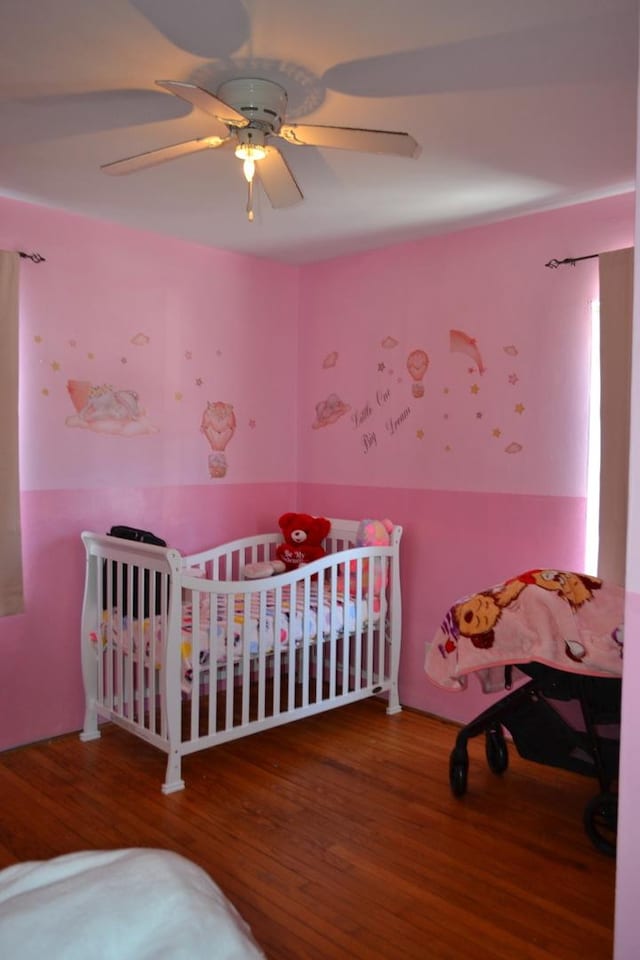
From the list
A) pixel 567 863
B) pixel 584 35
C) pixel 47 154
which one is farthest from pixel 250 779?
pixel 584 35

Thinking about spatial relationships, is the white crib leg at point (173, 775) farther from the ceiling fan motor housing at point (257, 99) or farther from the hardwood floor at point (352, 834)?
the ceiling fan motor housing at point (257, 99)

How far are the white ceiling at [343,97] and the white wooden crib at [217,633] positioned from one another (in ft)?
4.60

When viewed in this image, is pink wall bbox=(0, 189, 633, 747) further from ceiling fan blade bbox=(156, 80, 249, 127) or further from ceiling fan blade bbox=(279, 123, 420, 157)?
ceiling fan blade bbox=(156, 80, 249, 127)

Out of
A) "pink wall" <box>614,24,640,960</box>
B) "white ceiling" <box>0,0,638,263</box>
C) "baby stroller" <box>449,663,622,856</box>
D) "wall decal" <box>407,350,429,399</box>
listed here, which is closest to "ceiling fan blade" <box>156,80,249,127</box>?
"white ceiling" <box>0,0,638,263</box>

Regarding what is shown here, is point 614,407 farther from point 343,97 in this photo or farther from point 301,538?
point 301,538

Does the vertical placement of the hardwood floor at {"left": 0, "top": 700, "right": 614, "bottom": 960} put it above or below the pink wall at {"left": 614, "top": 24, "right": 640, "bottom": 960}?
below

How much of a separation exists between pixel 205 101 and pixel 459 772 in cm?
232

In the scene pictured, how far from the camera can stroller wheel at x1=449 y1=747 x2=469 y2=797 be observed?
8.86 ft

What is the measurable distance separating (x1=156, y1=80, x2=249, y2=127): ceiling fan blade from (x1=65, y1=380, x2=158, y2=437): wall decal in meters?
1.60

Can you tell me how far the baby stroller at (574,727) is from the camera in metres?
2.36

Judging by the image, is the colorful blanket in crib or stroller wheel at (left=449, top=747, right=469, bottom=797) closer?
the colorful blanket in crib

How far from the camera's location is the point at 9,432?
295cm

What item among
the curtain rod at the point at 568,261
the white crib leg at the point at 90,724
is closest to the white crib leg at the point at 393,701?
the white crib leg at the point at 90,724

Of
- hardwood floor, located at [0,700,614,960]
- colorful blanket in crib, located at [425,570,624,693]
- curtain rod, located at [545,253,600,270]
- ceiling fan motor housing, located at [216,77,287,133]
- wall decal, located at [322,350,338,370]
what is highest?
ceiling fan motor housing, located at [216,77,287,133]
